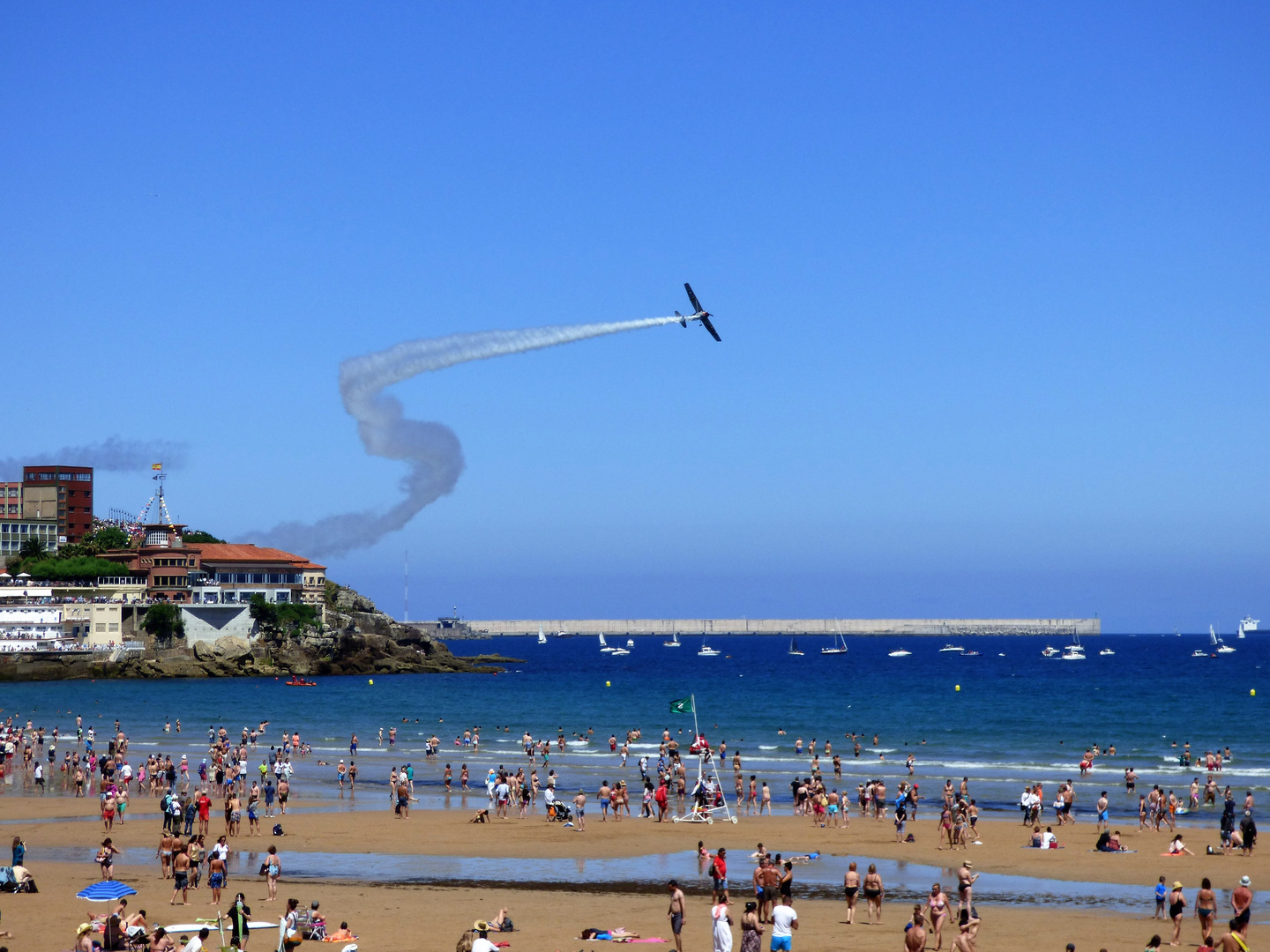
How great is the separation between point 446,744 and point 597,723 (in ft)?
53.0

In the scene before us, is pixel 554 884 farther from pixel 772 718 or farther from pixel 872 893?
pixel 772 718

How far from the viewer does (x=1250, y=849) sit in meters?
33.4

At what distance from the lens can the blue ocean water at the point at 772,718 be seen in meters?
53.8

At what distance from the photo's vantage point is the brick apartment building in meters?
175

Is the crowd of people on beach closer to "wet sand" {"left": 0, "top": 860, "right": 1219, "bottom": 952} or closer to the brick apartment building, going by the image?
"wet sand" {"left": 0, "top": 860, "right": 1219, "bottom": 952}

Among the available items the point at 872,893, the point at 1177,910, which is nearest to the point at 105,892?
the point at 872,893

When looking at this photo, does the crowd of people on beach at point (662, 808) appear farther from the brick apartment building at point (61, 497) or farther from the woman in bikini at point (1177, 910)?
the brick apartment building at point (61, 497)

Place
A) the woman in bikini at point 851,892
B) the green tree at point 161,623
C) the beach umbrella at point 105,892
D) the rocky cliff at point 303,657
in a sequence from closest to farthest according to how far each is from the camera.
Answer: the beach umbrella at point 105,892
the woman in bikini at point 851,892
the rocky cliff at point 303,657
the green tree at point 161,623

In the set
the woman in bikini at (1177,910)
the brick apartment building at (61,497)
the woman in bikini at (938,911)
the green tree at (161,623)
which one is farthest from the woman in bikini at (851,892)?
the brick apartment building at (61,497)

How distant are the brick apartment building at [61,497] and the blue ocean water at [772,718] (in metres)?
69.9

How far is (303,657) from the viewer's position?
426 feet

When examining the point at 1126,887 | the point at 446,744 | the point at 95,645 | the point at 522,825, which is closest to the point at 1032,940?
the point at 1126,887

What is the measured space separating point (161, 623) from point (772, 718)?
68336mm

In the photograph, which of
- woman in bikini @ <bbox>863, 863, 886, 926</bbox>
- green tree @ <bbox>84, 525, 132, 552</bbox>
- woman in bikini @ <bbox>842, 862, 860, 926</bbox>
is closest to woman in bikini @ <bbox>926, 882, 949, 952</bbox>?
woman in bikini @ <bbox>863, 863, 886, 926</bbox>
